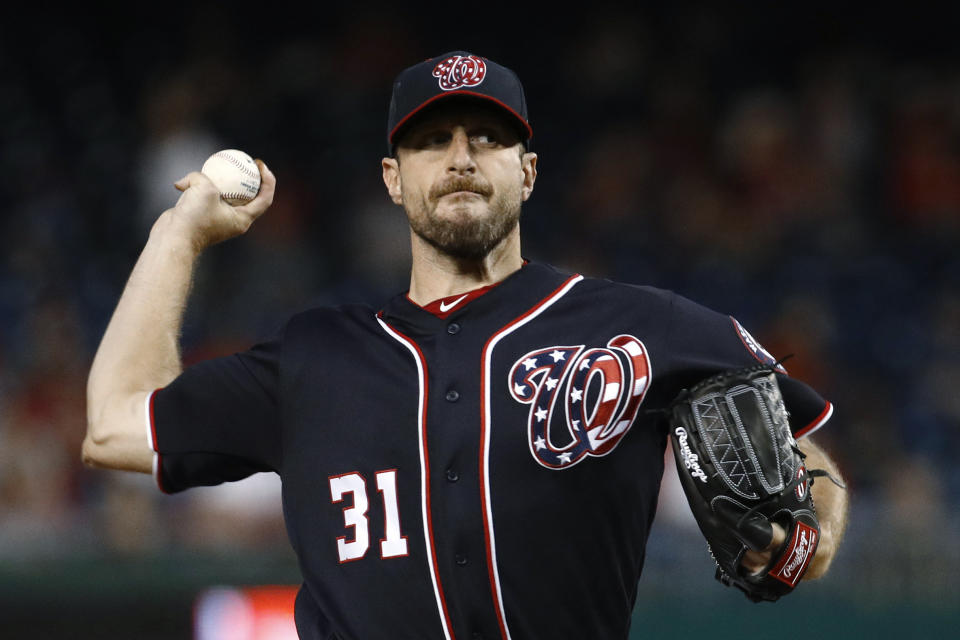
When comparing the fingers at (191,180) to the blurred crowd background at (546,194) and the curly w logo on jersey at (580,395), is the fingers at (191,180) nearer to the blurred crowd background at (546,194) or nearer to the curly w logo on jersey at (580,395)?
the curly w logo on jersey at (580,395)

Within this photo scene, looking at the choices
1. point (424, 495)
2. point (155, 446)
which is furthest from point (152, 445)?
point (424, 495)

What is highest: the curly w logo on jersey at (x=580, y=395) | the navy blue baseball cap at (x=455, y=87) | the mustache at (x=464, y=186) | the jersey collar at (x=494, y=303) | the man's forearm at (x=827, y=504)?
the navy blue baseball cap at (x=455, y=87)

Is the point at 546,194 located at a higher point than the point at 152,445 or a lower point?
higher

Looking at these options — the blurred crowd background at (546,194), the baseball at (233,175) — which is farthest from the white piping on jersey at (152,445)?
the blurred crowd background at (546,194)

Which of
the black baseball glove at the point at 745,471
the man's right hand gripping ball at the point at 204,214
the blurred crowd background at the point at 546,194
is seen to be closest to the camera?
the black baseball glove at the point at 745,471

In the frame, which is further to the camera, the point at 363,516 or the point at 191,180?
the point at 191,180

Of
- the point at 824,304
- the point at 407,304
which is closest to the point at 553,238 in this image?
the point at 824,304

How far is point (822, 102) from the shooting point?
764cm

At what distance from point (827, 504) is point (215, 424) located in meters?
1.18

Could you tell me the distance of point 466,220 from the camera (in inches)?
92.8

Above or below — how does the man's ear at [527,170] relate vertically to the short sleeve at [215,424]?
above

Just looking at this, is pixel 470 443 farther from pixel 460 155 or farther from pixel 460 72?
pixel 460 72

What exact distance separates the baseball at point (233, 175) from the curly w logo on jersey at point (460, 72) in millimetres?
455

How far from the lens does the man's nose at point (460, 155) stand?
236 centimetres
